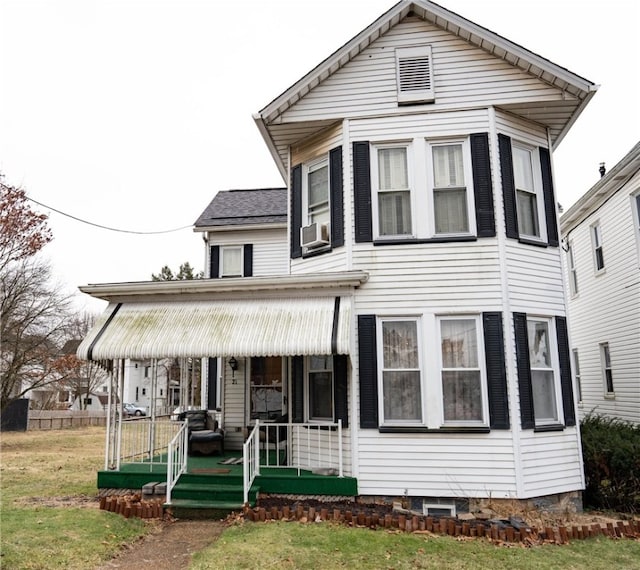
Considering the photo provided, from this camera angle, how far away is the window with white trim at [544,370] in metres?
8.70

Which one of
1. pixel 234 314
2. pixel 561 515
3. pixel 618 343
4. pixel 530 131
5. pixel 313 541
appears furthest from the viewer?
pixel 618 343

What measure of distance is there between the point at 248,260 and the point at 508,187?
380 inches

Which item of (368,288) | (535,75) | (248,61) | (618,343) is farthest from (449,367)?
(248,61)

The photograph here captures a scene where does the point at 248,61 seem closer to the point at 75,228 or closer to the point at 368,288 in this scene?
the point at 368,288

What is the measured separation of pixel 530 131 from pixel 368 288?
14.0ft

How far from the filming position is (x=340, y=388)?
28.6ft

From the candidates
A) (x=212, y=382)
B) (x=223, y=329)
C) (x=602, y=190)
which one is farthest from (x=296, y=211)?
(x=602, y=190)

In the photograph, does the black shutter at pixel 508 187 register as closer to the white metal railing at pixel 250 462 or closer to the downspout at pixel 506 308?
the downspout at pixel 506 308

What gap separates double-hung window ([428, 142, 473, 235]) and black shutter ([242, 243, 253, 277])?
8.79 m

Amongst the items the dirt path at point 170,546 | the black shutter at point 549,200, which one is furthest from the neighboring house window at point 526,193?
the dirt path at point 170,546

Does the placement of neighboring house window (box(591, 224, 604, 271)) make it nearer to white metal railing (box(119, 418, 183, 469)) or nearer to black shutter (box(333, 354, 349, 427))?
black shutter (box(333, 354, 349, 427))

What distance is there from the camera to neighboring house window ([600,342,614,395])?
14568 millimetres

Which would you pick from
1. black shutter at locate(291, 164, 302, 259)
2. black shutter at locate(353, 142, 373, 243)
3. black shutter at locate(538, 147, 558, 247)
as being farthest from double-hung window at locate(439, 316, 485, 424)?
black shutter at locate(291, 164, 302, 259)

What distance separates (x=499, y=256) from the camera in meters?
8.70
